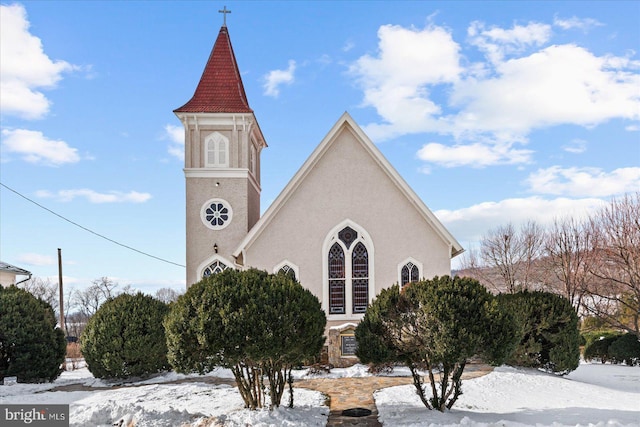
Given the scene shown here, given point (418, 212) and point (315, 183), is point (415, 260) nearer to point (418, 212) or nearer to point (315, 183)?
point (418, 212)

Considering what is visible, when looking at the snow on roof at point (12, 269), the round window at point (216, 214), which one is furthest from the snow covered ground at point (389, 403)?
the snow on roof at point (12, 269)

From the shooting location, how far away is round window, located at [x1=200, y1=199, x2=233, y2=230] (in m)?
21.2

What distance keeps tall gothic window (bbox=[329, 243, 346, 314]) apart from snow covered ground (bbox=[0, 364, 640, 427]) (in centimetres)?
286

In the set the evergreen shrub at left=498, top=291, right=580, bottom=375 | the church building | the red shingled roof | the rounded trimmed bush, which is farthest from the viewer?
the red shingled roof

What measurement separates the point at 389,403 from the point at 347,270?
7.31 metres

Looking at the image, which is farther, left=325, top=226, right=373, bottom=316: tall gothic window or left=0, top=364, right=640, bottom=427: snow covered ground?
left=325, top=226, right=373, bottom=316: tall gothic window

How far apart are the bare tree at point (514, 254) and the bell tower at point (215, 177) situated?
20.5 m

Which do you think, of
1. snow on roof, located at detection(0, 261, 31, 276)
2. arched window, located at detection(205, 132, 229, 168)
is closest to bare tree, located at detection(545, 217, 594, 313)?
arched window, located at detection(205, 132, 229, 168)

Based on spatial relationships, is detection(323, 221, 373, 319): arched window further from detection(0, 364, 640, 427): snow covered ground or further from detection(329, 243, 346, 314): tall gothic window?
detection(0, 364, 640, 427): snow covered ground

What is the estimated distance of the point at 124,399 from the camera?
472 inches

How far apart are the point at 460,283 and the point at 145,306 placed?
10.0 metres

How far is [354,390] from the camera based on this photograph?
1273 cm

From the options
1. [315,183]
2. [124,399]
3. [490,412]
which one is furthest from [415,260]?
[124,399]

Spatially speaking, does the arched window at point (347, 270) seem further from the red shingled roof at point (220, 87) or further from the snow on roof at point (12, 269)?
the snow on roof at point (12, 269)
